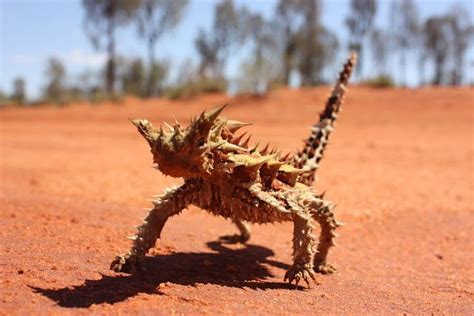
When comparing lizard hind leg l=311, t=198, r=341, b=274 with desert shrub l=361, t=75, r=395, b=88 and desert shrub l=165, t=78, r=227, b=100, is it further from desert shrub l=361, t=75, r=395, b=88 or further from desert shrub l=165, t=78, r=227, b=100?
desert shrub l=165, t=78, r=227, b=100

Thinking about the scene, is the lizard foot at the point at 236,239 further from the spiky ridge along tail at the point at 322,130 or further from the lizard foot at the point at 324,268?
the lizard foot at the point at 324,268

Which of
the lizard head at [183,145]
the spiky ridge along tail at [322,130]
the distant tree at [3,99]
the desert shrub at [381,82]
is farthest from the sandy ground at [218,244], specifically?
the distant tree at [3,99]

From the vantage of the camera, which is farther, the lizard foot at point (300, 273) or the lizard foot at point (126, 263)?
the lizard foot at point (300, 273)

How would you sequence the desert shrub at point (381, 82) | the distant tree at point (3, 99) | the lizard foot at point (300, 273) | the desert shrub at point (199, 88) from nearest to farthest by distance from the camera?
the lizard foot at point (300, 273) < the desert shrub at point (381, 82) < the desert shrub at point (199, 88) < the distant tree at point (3, 99)

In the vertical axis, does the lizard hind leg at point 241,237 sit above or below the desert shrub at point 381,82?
below

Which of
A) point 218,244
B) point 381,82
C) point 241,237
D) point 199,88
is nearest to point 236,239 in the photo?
point 241,237

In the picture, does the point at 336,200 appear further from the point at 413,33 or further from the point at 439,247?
the point at 413,33

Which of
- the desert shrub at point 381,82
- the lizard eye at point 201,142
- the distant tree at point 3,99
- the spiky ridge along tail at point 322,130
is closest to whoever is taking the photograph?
the lizard eye at point 201,142

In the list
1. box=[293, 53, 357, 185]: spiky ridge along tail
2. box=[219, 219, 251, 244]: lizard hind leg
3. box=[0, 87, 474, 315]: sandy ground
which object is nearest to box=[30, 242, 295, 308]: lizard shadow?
box=[0, 87, 474, 315]: sandy ground
